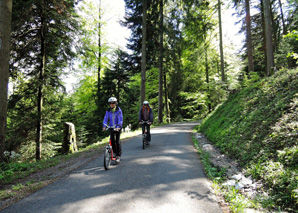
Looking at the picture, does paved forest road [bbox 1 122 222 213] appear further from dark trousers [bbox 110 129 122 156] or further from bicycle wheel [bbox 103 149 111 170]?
dark trousers [bbox 110 129 122 156]

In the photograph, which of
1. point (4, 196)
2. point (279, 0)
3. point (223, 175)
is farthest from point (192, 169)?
point (279, 0)

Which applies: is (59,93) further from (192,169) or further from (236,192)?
(236,192)

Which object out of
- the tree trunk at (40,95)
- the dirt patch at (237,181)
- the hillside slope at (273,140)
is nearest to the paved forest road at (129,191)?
the dirt patch at (237,181)

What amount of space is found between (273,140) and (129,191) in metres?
3.75

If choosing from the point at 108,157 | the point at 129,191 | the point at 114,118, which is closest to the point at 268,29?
the point at 114,118

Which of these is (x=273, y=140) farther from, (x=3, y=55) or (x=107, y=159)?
(x=3, y=55)

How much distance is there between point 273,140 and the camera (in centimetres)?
453

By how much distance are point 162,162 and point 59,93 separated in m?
8.85

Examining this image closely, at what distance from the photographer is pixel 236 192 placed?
12.4 ft

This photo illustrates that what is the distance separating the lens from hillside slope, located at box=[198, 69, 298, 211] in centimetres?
331

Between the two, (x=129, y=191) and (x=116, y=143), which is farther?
(x=116, y=143)

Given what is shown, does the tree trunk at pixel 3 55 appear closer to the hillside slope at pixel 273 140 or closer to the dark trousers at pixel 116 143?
the dark trousers at pixel 116 143

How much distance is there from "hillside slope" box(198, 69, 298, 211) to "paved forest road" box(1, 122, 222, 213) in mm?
1186

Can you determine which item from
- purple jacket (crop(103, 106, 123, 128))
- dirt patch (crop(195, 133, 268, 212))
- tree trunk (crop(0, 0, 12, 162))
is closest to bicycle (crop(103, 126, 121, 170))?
purple jacket (crop(103, 106, 123, 128))
